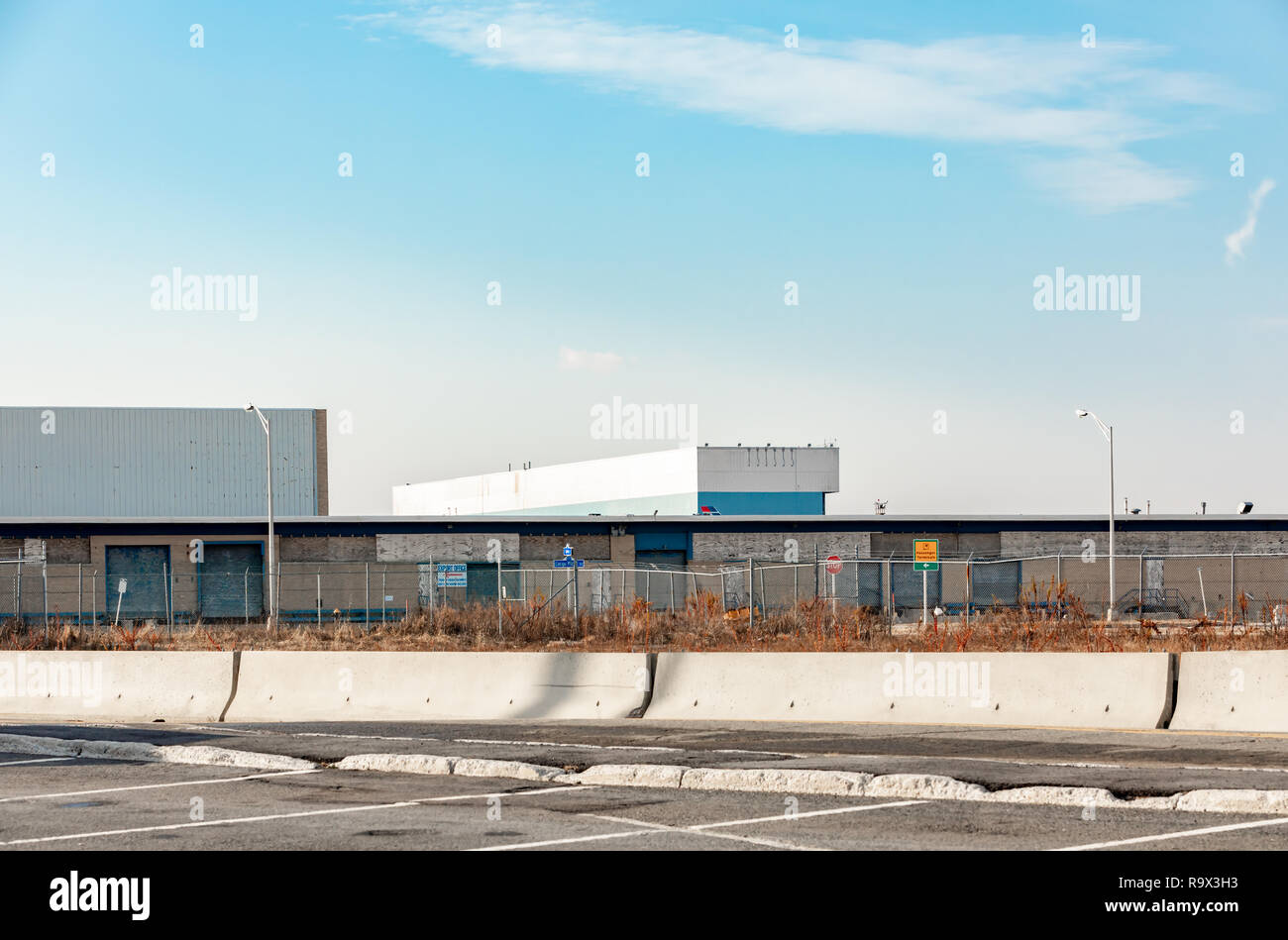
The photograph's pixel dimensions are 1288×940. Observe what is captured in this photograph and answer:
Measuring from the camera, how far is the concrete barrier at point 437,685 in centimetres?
1750

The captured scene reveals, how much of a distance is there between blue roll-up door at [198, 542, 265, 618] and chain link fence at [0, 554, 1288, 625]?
0.07m

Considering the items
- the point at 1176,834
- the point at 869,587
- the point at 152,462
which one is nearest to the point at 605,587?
the point at 869,587

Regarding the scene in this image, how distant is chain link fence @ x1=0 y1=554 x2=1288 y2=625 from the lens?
48031 mm

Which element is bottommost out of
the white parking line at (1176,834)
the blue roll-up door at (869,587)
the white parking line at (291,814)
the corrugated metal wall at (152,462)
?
the blue roll-up door at (869,587)

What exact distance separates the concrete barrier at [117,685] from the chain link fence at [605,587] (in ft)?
81.6

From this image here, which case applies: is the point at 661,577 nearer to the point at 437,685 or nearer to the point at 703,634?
the point at 703,634

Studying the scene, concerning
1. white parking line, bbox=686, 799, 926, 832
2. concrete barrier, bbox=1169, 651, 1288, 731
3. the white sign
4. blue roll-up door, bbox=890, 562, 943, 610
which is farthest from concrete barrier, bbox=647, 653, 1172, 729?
blue roll-up door, bbox=890, 562, 943, 610

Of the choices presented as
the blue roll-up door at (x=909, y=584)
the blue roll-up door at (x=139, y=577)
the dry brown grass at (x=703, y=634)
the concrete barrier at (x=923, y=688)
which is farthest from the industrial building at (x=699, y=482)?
the concrete barrier at (x=923, y=688)

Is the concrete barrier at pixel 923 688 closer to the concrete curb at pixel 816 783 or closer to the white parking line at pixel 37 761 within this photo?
the concrete curb at pixel 816 783

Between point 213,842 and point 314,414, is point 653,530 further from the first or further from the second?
point 213,842

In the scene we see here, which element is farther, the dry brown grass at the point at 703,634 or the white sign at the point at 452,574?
the white sign at the point at 452,574

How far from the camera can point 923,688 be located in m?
15.8

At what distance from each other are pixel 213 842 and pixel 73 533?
4620cm

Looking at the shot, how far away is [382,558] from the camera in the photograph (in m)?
53.6
